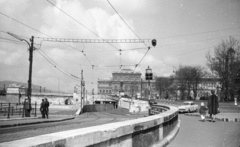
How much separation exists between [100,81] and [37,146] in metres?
137

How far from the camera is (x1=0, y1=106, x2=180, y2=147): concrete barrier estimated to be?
96.5 inches

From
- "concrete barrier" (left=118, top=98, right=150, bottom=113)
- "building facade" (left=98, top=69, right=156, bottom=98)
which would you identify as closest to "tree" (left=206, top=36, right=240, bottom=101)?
"concrete barrier" (left=118, top=98, right=150, bottom=113)

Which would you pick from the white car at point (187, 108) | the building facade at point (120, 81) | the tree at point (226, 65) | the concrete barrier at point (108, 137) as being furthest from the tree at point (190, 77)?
the concrete barrier at point (108, 137)

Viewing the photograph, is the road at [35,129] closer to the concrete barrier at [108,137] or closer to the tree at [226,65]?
the concrete barrier at [108,137]

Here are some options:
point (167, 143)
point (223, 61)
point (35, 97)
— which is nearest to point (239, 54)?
point (223, 61)

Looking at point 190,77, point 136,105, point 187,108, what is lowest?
point 136,105

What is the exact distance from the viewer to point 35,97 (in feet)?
249

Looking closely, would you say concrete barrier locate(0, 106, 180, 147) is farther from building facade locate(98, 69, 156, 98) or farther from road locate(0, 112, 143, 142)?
building facade locate(98, 69, 156, 98)

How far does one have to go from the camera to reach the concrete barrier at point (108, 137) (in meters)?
2.45

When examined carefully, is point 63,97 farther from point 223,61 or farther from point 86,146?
point 86,146

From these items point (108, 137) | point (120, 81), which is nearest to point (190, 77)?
point (120, 81)

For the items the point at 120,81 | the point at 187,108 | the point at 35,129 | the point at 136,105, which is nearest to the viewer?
the point at 35,129

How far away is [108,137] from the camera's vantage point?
3459mm

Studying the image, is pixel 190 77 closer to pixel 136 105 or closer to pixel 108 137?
pixel 136 105
